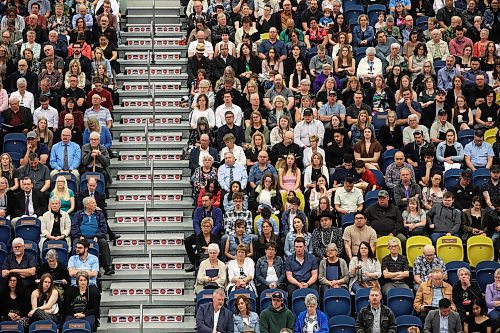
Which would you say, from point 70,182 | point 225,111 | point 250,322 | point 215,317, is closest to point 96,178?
point 70,182

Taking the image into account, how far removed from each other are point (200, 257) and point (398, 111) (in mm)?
5421

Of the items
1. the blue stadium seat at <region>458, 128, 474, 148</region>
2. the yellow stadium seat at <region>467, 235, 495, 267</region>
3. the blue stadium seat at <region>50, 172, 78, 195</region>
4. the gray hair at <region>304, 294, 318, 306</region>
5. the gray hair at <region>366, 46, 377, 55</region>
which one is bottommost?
the gray hair at <region>304, 294, 318, 306</region>

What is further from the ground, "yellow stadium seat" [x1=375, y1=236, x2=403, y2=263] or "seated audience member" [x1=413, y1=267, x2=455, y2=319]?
"yellow stadium seat" [x1=375, y1=236, x2=403, y2=263]

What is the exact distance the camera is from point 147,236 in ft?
85.1

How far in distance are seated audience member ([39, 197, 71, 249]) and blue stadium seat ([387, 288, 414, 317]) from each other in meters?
5.26

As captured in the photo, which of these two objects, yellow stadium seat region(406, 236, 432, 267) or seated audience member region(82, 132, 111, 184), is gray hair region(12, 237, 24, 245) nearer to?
seated audience member region(82, 132, 111, 184)

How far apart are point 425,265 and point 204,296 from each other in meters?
3.58

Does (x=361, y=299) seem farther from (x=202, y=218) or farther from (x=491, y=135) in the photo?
(x=491, y=135)

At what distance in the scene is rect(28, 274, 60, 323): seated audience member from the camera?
23250 mm

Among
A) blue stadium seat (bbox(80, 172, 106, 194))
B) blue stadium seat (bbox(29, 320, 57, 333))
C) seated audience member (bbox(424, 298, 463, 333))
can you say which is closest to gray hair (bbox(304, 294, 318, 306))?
seated audience member (bbox(424, 298, 463, 333))

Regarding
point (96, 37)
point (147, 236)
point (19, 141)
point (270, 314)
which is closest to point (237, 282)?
point (270, 314)

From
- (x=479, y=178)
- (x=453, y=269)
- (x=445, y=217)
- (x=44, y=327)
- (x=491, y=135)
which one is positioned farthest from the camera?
(x=491, y=135)

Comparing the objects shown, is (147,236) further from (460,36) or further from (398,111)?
(460,36)

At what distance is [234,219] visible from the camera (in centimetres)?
2489
